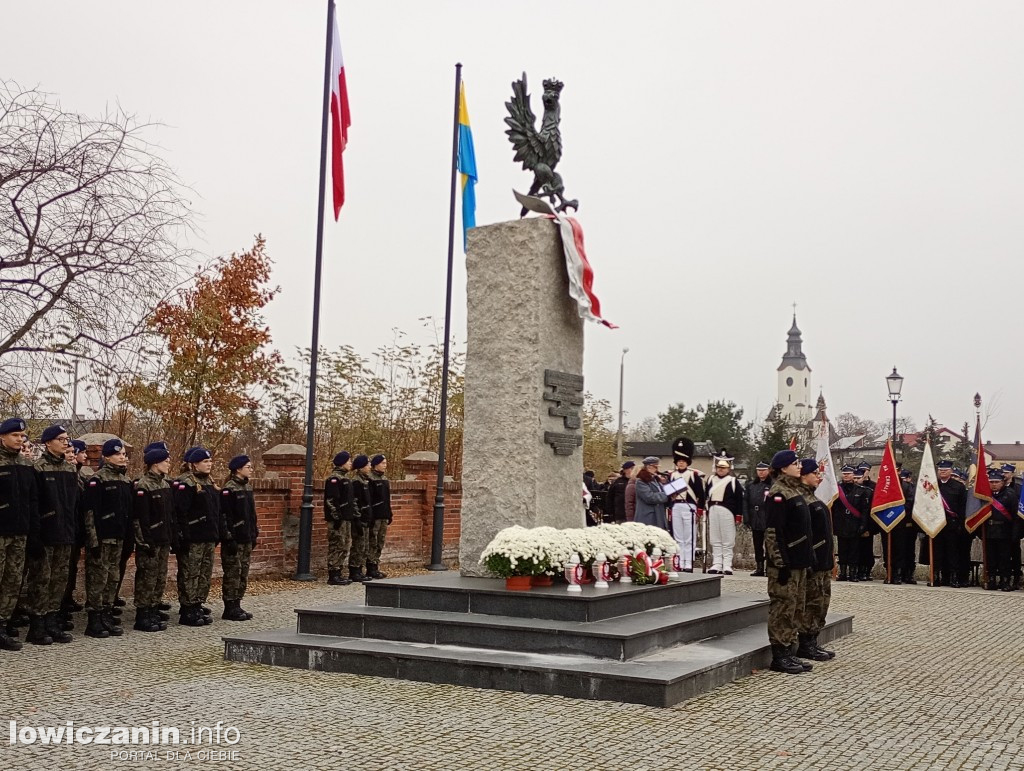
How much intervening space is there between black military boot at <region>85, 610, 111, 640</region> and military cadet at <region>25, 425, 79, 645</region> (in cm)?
30

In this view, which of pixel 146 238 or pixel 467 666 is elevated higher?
pixel 146 238

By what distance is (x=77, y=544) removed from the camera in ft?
32.6

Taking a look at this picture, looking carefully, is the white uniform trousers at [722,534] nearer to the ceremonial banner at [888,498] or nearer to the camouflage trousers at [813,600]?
the ceremonial banner at [888,498]

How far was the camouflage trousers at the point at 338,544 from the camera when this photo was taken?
14273 mm

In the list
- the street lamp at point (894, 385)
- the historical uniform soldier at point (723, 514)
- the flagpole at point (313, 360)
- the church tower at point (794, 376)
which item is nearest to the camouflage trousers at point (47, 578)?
the flagpole at point (313, 360)

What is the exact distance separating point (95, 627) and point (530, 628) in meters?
4.41

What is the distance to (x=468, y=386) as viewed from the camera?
998cm

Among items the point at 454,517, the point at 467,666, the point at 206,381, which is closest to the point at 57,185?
the point at 467,666

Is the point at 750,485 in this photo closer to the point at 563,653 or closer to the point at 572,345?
the point at 572,345

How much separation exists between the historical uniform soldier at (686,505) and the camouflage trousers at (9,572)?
890 centimetres

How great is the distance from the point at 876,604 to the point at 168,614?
8.34m

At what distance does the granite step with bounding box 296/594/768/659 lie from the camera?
758cm

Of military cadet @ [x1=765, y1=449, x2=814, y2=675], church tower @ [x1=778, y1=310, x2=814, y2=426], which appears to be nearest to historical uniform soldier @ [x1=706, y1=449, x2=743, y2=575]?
military cadet @ [x1=765, y1=449, x2=814, y2=675]

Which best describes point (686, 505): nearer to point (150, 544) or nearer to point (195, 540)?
point (195, 540)
